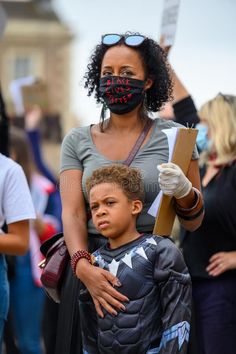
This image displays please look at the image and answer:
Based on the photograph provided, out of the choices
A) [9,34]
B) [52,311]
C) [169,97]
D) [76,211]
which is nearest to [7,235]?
[76,211]

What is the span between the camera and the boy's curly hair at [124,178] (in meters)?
4.17

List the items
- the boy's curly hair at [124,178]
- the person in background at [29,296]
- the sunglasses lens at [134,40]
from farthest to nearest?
the person in background at [29,296]
the sunglasses lens at [134,40]
the boy's curly hair at [124,178]

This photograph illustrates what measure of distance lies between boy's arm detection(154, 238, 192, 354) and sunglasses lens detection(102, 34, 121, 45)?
3.46 ft

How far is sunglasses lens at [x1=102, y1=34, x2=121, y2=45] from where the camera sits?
449 cm

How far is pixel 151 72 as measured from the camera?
4.54 meters

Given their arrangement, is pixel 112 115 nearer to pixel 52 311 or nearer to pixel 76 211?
pixel 76 211

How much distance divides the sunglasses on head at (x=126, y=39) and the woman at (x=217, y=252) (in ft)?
4.50

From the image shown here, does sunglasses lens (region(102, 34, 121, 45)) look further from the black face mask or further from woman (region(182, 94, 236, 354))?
woman (region(182, 94, 236, 354))

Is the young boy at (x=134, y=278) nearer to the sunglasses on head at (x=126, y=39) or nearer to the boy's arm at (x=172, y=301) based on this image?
the boy's arm at (x=172, y=301)

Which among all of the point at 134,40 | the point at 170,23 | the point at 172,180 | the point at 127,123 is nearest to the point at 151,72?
the point at 134,40

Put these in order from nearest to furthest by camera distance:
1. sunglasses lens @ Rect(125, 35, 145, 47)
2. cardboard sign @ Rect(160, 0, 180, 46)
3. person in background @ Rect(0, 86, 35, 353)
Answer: sunglasses lens @ Rect(125, 35, 145, 47)
person in background @ Rect(0, 86, 35, 353)
cardboard sign @ Rect(160, 0, 180, 46)

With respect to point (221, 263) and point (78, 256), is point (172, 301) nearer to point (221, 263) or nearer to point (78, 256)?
point (78, 256)

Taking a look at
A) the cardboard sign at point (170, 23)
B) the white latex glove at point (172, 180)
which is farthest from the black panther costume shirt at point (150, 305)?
the cardboard sign at point (170, 23)

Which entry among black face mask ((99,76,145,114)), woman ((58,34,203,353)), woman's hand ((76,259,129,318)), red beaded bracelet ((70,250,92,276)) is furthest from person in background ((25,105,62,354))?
woman's hand ((76,259,129,318))
